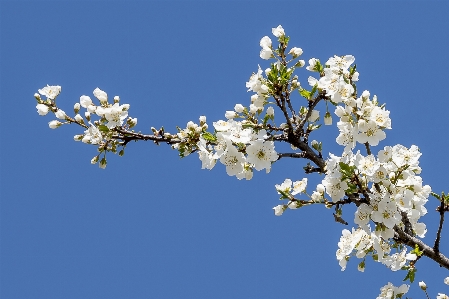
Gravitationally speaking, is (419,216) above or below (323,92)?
below

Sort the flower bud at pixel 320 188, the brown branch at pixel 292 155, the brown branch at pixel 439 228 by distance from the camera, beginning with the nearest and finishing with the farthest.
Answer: the brown branch at pixel 439 228 < the flower bud at pixel 320 188 < the brown branch at pixel 292 155

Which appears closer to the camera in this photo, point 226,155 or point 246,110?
point 226,155

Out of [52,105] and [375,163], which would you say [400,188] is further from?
[52,105]

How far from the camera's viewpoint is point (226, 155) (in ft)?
14.0

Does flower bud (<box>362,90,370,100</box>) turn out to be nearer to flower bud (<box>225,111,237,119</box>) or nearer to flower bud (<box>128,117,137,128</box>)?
flower bud (<box>225,111,237,119</box>)

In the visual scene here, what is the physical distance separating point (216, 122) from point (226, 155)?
341 mm

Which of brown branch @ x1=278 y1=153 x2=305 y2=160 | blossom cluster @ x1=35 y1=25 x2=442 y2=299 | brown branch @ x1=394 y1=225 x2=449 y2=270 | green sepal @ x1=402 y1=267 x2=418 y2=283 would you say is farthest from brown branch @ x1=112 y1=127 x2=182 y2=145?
green sepal @ x1=402 y1=267 x2=418 y2=283

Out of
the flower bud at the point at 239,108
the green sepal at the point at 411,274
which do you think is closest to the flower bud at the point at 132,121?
the flower bud at the point at 239,108

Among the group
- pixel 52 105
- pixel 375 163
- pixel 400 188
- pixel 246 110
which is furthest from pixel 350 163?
pixel 52 105

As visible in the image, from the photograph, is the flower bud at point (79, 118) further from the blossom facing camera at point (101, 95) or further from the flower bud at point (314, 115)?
the flower bud at point (314, 115)

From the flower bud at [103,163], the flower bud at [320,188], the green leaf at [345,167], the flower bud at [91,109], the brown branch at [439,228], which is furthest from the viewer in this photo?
the flower bud at [103,163]

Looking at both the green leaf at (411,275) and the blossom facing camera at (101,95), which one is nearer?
the green leaf at (411,275)

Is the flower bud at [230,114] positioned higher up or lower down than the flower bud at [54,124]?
lower down

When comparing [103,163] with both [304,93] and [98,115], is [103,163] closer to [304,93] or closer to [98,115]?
[98,115]
